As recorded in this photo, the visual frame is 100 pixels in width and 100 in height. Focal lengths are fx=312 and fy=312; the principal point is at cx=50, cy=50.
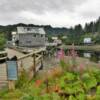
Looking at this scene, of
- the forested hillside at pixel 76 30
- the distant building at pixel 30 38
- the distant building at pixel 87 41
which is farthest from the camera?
the forested hillside at pixel 76 30

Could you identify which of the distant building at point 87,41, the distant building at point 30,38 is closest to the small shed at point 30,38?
the distant building at point 30,38

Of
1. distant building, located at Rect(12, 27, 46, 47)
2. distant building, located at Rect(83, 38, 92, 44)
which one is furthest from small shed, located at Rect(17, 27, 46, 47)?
distant building, located at Rect(83, 38, 92, 44)

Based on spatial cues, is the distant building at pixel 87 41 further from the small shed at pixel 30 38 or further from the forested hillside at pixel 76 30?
the small shed at pixel 30 38

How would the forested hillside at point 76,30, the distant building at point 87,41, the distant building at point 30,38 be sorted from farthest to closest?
the forested hillside at point 76,30 → the distant building at point 87,41 → the distant building at point 30,38

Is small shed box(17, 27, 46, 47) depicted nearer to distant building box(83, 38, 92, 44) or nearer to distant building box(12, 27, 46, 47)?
distant building box(12, 27, 46, 47)

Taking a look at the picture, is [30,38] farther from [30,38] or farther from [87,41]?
[87,41]

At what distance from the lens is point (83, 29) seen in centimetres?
13250

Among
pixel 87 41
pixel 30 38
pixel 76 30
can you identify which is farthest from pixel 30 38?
pixel 76 30

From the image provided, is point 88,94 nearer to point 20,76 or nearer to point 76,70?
point 76,70

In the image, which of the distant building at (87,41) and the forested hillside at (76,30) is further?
the forested hillside at (76,30)

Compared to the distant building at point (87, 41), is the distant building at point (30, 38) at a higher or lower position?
higher

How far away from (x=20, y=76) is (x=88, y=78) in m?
2.73

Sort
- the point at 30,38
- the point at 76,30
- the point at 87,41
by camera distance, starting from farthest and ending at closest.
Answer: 1. the point at 76,30
2. the point at 87,41
3. the point at 30,38

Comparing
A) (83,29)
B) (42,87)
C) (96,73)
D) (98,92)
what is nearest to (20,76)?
(42,87)
